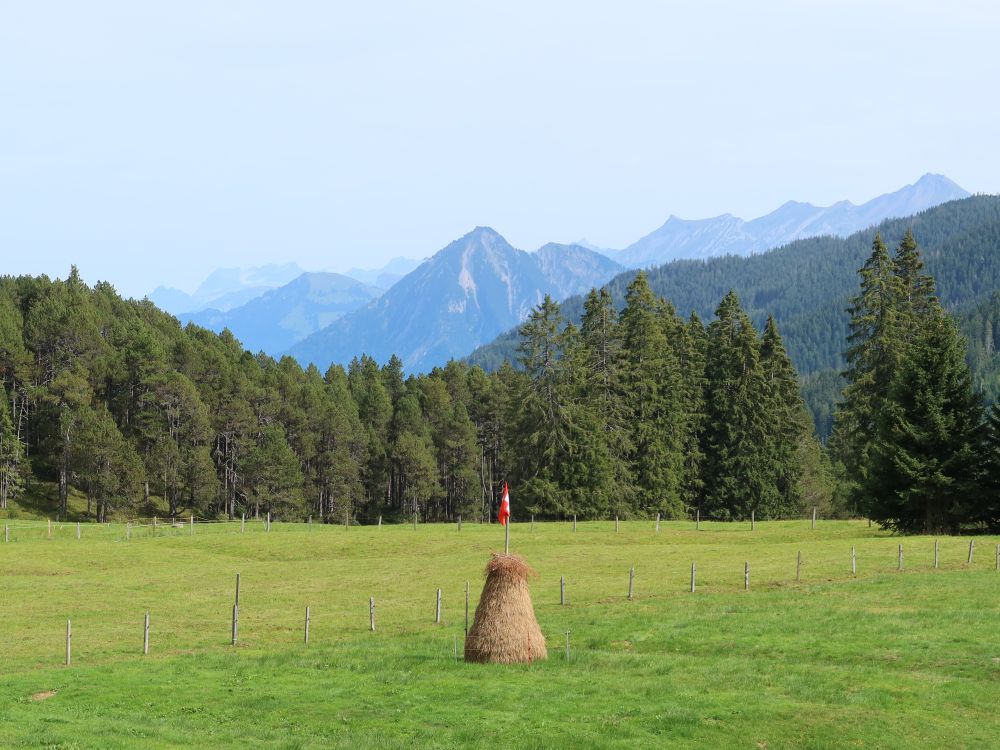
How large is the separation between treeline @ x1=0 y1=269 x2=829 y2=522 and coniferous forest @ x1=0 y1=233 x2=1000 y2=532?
10.2 inches

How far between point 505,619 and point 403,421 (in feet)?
331

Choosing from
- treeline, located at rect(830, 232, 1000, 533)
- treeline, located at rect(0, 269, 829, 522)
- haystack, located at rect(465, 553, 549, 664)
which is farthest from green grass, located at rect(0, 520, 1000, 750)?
treeline, located at rect(0, 269, 829, 522)

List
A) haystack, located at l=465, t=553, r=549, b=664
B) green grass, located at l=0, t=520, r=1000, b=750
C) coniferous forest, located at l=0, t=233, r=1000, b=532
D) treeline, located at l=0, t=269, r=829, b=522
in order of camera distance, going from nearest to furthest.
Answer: green grass, located at l=0, t=520, r=1000, b=750 → haystack, located at l=465, t=553, r=549, b=664 → coniferous forest, located at l=0, t=233, r=1000, b=532 → treeline, located at l=0, t=269, r=829, b=522

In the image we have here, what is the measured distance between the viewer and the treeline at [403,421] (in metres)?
86.7

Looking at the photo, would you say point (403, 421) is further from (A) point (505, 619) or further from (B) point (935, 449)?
(A) point (505, 619)

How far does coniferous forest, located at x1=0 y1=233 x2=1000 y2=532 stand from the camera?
64250mm

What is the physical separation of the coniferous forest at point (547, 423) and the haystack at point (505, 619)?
129ft

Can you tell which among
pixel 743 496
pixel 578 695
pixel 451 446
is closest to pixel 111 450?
pixel 451 446

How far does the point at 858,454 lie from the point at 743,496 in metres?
11.9

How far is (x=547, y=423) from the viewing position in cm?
8638

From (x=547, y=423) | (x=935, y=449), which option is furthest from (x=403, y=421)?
(x=935, y=449)

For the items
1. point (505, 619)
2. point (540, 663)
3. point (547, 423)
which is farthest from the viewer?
point (547, 423)

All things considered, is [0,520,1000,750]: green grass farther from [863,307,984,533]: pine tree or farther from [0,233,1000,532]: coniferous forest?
[0,233,1000,532]: coniferous forest

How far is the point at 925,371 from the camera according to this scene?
6384cm
